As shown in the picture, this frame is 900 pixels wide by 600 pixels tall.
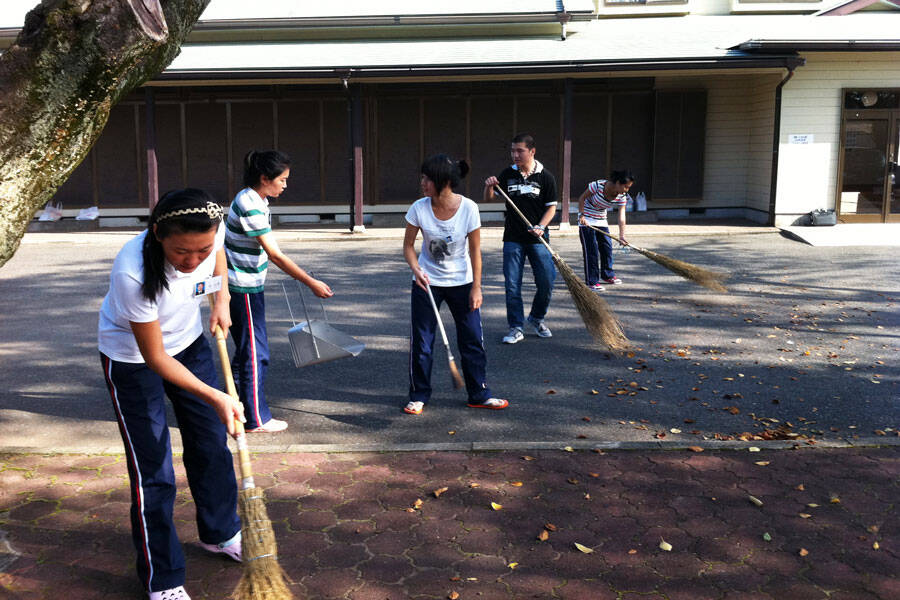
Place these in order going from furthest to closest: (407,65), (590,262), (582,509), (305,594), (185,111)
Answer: (185,111), (407,65), (590,262), (582,509), (305,594)

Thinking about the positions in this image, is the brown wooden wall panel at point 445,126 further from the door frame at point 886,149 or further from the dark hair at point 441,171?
the dark hair at point 441,171

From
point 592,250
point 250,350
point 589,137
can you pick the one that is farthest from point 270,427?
point 589,137

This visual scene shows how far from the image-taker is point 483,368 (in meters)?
6.19

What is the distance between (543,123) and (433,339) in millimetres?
14968

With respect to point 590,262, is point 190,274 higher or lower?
higher

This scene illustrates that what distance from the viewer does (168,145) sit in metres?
20.3

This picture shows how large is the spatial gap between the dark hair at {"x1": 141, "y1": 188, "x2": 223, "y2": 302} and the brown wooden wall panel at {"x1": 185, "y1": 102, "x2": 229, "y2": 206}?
57.3 ft

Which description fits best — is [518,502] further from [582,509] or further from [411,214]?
[411,214]

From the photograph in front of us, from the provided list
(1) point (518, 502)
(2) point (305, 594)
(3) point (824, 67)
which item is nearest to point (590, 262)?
(1) point (518, 502)

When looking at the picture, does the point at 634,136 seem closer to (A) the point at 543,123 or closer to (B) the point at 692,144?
(B) the point at 692,144

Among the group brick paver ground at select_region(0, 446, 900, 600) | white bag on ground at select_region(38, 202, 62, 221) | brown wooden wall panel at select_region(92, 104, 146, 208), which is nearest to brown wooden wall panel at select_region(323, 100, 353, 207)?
brown wooden wall panel at select_region(92, 104, 146, 208)

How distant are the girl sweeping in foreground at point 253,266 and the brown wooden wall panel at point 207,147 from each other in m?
15.3

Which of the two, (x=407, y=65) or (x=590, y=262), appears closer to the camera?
(x=590, y=262)

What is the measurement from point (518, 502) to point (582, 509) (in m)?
0.34
